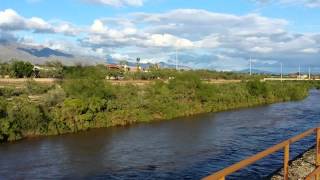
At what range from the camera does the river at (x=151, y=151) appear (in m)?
21.4

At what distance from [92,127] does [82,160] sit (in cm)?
1412

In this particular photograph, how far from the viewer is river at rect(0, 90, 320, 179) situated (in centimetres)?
2141

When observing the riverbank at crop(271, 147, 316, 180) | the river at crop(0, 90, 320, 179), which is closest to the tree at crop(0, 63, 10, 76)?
the river at crop(0, 90, 320, 179)

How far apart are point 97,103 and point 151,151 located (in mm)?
15879

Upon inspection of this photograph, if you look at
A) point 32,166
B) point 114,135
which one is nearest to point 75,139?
point 114,135

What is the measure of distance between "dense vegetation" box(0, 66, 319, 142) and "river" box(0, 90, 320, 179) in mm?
1810

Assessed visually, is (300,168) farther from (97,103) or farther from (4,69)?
(4,69)

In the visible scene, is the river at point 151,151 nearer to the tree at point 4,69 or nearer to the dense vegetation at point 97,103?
the dense vegetation at point 97,103

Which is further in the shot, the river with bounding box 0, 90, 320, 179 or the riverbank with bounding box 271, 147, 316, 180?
the river with bounding box 0, 90, 320, 179

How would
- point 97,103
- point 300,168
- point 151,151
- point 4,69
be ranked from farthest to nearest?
point 4,69 → point 97,103 → point 151,151 → point 300,168

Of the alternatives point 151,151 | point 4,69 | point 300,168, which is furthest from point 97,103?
point 4,69

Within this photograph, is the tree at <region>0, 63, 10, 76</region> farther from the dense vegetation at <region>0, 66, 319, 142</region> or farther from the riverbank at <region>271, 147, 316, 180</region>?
the riverbank at <region>271, 147, 316, 180</region>

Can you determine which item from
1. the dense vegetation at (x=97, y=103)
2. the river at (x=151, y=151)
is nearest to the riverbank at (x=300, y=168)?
the river at (x=151, y=151)

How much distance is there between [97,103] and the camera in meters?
41.7
